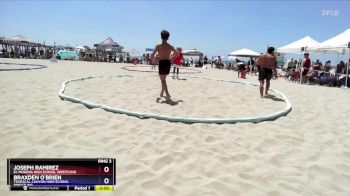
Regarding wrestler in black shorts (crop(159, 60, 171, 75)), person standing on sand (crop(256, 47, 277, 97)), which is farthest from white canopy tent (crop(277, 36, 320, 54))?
wrestler in black shorts (crop(159, 60, 171, 75))

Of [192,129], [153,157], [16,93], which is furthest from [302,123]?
[16,93]

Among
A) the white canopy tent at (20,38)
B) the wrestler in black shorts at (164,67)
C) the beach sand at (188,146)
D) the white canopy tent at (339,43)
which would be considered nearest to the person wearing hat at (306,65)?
the white canopy tent at (339,43)

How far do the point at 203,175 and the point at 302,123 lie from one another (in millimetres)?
3316

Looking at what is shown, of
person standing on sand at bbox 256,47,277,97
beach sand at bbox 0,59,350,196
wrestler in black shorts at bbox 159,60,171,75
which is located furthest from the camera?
person standing on sand at bbox 256,47,277,97

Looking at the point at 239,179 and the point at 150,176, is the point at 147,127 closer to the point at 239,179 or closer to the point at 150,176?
the point at 150,176

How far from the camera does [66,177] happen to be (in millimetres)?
2740

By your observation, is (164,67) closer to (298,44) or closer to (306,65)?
(306,65)

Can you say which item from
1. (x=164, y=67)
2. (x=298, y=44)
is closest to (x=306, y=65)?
(x=298, y=44)
